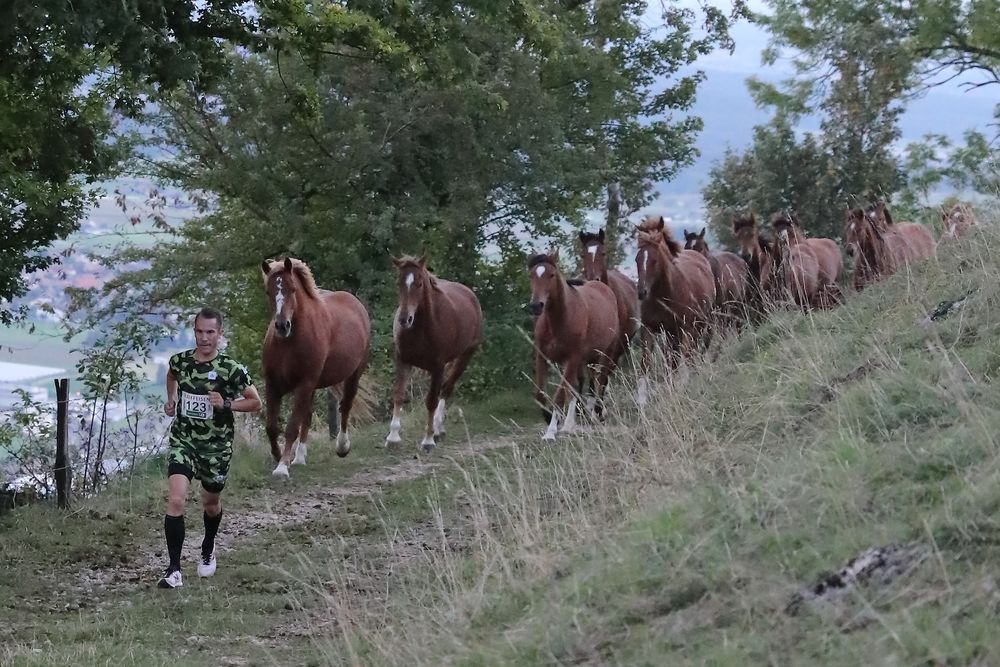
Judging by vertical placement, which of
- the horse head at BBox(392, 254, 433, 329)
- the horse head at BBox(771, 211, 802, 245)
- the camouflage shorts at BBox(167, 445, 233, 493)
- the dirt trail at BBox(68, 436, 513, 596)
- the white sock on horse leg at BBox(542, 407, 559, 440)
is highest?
the horse head at BBox(771, 211, 802, 245)

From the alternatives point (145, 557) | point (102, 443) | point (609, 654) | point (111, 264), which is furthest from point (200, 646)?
point (111, 264)

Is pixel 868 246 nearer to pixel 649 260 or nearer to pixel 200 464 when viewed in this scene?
pixel 649 260

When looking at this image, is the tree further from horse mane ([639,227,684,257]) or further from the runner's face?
horse mane ([639,227,684,257])

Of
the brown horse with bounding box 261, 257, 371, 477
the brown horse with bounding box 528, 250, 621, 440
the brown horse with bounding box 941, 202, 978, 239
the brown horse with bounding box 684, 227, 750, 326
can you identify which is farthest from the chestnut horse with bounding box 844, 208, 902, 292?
the brown horse with bounding box 261, 257, 371, 477

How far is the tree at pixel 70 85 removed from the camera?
946 cm

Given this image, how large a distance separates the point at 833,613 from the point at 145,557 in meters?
7.14

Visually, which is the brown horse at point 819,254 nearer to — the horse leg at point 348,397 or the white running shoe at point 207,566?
the horse leg at point 348,397

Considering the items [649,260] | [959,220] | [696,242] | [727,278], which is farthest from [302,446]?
[959,220]

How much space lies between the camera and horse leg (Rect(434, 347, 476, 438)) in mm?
15805

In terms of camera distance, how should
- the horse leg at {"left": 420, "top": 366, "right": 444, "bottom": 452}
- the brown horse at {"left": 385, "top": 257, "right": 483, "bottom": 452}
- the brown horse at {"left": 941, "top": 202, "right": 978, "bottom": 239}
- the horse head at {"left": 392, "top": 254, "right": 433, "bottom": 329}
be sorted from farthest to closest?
the horse leg at {"left": 420, "top": 366, "right": 444, "bottom": 452} → the brown horse at {"left": 385, "top": 257, "right": 483, "bottom": 452} → the horse head at {"left": 392, "top": 254, "right": 433, "bottom": 329} → the brown horse at {"left": 941, "top": 202, "right": 978, "bottom": 239}

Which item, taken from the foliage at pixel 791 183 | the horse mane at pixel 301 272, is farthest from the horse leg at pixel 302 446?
the foliage at pixel 791 183

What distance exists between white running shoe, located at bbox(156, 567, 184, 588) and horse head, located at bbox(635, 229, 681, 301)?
7797 mm

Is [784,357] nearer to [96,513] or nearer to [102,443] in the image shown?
[96,513]

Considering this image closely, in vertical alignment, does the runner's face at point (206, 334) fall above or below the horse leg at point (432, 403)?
above
